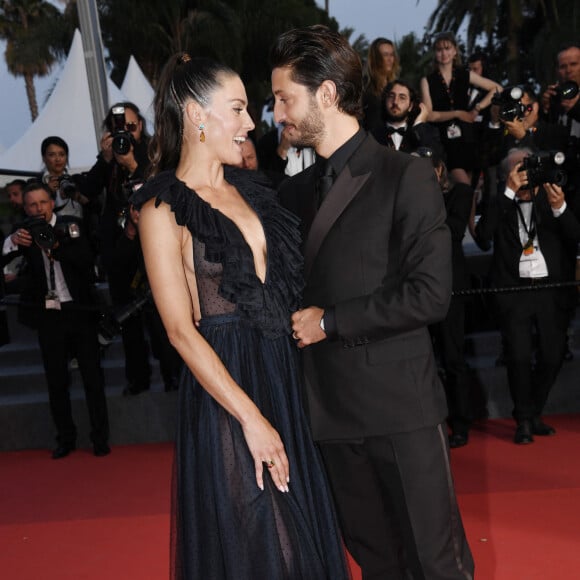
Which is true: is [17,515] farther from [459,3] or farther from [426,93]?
[459,3]

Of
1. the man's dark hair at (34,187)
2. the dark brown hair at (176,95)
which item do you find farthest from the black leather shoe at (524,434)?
the dark brown hair at (176,95)

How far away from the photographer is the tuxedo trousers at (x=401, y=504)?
7.45 feet

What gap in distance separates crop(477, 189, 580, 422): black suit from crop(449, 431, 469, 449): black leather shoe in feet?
1.00

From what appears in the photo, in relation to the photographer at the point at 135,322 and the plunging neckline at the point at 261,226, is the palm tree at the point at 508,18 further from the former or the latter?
the plunging neckline at the point at 261,226

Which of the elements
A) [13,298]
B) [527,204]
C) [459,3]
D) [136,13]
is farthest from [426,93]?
[136,13]

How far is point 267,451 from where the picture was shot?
2.11 metres

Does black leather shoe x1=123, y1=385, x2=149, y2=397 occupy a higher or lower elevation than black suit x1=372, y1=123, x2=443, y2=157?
lower

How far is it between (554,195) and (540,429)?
4.39 ft

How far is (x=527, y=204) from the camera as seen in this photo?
5.05m

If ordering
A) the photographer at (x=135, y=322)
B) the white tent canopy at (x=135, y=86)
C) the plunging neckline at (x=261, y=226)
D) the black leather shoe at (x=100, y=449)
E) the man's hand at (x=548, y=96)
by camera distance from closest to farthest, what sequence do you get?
the plunging neckline at (x=261, y=226), the photographer at (x=135, y=322), the black leather shoe at (x=100, y=449), the man's hand at (x=548, y=96), the white tent canopy at (x=135, y=86)

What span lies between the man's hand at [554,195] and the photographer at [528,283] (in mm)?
115

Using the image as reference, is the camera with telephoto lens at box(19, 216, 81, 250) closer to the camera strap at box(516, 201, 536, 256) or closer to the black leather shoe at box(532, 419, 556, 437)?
the camera strap at box(516, 201, 536, 256)

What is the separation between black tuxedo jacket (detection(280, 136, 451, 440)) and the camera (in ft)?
7.02

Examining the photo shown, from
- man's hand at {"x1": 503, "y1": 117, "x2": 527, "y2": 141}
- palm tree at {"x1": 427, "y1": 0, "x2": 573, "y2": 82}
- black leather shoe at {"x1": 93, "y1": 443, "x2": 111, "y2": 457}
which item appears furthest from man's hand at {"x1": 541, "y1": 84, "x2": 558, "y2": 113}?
palm tree at {"x1": 427, "y1": 0, "x2": 573, "y2": 82}
